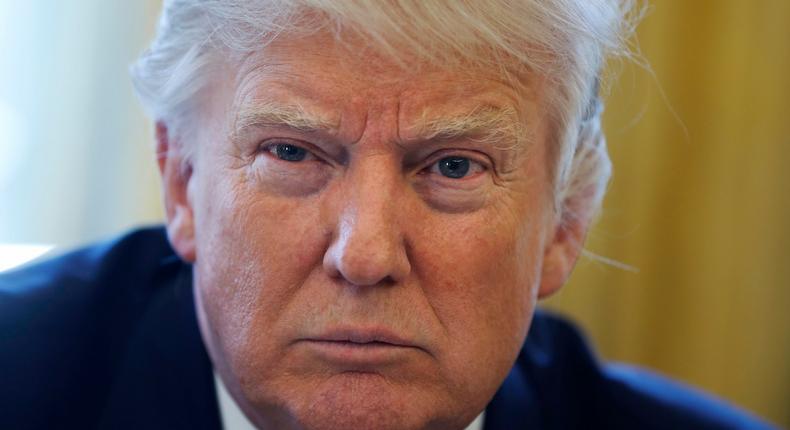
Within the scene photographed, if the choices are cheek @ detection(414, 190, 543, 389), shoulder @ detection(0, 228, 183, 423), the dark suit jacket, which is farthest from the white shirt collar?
cheek @ detection(414, 190, 543, 389)

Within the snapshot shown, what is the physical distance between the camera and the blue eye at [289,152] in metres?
1.24

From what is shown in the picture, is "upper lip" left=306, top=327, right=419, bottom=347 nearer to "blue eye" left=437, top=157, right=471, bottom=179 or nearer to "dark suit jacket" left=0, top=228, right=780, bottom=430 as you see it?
"blue eye" left=437, top=157, right=471, bottom=179

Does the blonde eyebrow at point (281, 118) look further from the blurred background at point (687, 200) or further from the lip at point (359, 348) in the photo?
the blurred background at point (687, 200)

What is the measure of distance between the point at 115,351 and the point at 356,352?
0.57 meters

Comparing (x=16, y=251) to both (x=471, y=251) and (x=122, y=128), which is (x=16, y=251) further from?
(x=471, y=251)

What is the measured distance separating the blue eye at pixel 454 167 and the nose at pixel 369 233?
79 mm

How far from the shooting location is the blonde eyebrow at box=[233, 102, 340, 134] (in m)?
1.18

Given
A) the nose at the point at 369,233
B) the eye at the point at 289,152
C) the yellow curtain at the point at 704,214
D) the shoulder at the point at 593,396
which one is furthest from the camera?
the yellow curtain at the point at 704,214

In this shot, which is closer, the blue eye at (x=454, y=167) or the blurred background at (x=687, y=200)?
the blue eye at (x=454, y=167)

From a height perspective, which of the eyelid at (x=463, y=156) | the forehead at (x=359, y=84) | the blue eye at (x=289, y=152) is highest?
the forehead at (x=359, y=84)

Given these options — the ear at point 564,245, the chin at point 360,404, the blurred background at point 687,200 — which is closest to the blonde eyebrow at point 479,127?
the ear at point 564,245

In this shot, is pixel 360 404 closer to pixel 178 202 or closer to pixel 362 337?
pixel 362 337

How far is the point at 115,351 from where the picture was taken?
1.55 m

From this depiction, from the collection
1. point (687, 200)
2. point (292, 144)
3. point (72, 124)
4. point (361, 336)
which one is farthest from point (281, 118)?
point (687, 200)
